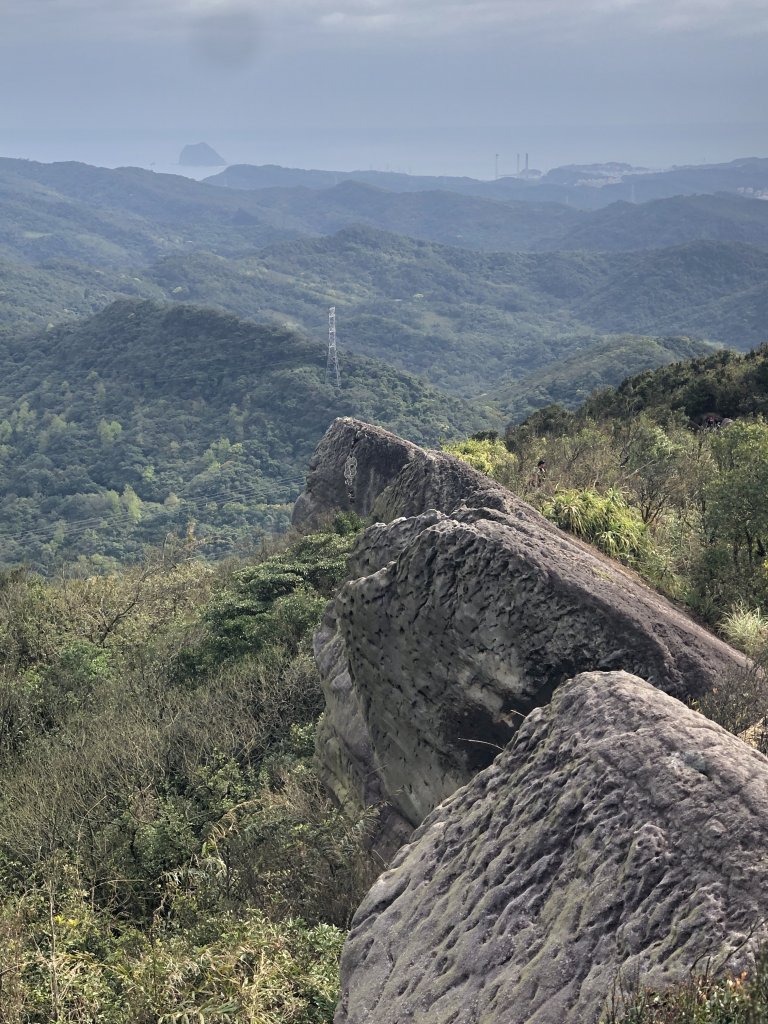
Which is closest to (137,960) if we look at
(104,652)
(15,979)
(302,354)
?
(15,979)

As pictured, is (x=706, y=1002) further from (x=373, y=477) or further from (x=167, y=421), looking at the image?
(x=167, y=421)

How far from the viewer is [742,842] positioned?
5039 mm

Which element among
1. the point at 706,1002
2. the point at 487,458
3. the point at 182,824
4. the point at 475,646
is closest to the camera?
the point at 706,1002

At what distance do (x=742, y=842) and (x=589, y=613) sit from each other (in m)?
3.61

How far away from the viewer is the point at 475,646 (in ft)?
28.9

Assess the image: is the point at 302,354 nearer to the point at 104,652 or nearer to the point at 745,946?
the point at 104,652

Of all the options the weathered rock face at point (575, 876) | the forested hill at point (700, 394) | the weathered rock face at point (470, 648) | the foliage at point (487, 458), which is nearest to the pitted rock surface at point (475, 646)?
the weathered rock face at point (470, 648)

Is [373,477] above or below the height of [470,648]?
below

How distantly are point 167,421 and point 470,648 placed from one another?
543 ft

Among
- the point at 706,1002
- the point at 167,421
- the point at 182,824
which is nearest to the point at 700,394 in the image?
the point at 182,824

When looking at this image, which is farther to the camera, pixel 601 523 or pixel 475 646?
pixel 601 523

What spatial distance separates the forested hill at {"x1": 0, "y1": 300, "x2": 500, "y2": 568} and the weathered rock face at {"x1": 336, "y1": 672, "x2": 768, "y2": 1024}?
3864 inches

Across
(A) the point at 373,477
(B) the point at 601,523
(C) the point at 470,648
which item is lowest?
(A) the point at 373,477

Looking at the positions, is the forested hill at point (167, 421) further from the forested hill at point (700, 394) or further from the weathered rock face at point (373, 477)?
the weathered rock face at point (373, 477)
